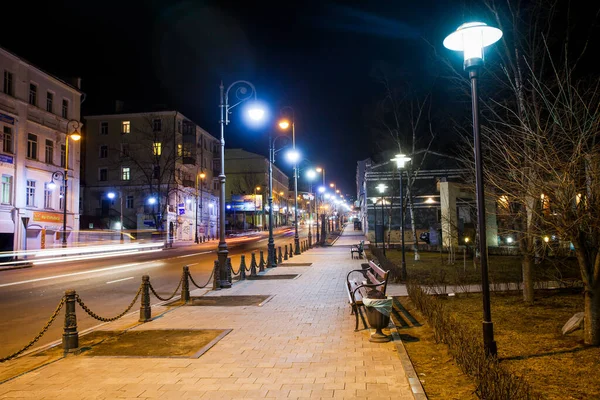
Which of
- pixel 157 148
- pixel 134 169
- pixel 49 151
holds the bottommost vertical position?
pixel 49 151

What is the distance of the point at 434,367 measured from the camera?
5.97m

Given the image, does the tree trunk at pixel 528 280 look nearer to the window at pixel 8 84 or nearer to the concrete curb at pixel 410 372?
the concrete curb at pixel 410 372

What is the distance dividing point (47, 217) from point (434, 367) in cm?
3691

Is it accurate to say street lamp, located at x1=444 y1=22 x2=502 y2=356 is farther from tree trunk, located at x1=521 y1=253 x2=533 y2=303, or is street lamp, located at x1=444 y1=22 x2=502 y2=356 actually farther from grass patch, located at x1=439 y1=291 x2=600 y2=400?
tree trunk, located at x1=521 y1=253 x2=533 y2=303

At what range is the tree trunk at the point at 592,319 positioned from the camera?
6453 mm

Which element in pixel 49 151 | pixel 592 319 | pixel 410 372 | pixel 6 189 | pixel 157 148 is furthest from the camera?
pixel 157 148

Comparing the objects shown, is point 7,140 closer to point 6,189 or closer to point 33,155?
point 33,155

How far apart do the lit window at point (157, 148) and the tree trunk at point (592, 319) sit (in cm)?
5138

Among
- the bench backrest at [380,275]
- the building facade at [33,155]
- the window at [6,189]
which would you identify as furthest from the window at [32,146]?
the bench backrest at [380,275]

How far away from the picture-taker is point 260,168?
308 ft

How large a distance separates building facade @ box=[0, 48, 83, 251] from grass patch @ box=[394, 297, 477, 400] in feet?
103

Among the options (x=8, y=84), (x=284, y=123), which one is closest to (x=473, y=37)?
(x=284, y=123)

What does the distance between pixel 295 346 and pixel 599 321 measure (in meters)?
4.58

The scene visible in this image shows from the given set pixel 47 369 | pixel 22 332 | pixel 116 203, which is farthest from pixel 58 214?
pixel 47 369
